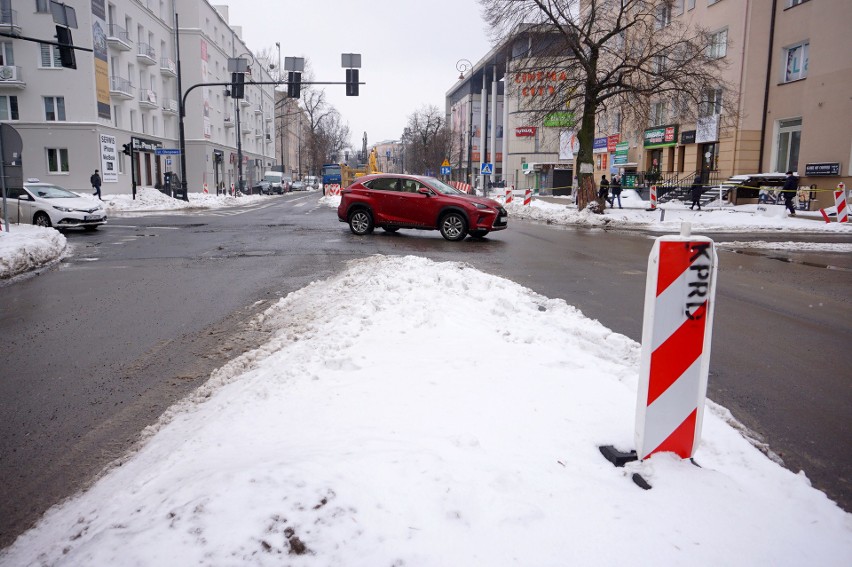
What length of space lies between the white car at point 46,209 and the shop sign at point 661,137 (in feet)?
105

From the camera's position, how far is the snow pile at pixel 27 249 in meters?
11.2

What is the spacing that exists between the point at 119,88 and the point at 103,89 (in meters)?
2.62

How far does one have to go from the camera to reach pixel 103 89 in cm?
4031

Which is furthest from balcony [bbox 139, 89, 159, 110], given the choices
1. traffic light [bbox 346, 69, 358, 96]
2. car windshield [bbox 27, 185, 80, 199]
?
car windshield [bbox 27, 185, 80, 199]

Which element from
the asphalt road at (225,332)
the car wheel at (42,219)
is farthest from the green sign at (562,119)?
the car wheel at (42,219)

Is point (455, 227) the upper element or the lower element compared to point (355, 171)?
lower

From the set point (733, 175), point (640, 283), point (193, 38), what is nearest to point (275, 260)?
point (640, 283)

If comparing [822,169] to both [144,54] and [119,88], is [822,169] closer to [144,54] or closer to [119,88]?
[119,88]

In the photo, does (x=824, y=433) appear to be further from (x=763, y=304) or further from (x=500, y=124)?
(x=500, y=124)

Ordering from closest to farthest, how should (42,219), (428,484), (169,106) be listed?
(428,484), (42,219), (169,106)

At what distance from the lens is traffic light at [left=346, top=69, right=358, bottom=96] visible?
26609mm

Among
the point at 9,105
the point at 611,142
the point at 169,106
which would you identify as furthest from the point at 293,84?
the point at 169,106

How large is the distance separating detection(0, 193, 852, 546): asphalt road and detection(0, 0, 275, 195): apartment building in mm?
28904

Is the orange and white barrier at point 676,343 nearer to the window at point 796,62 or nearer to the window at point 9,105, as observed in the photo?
the window at point 796,62
